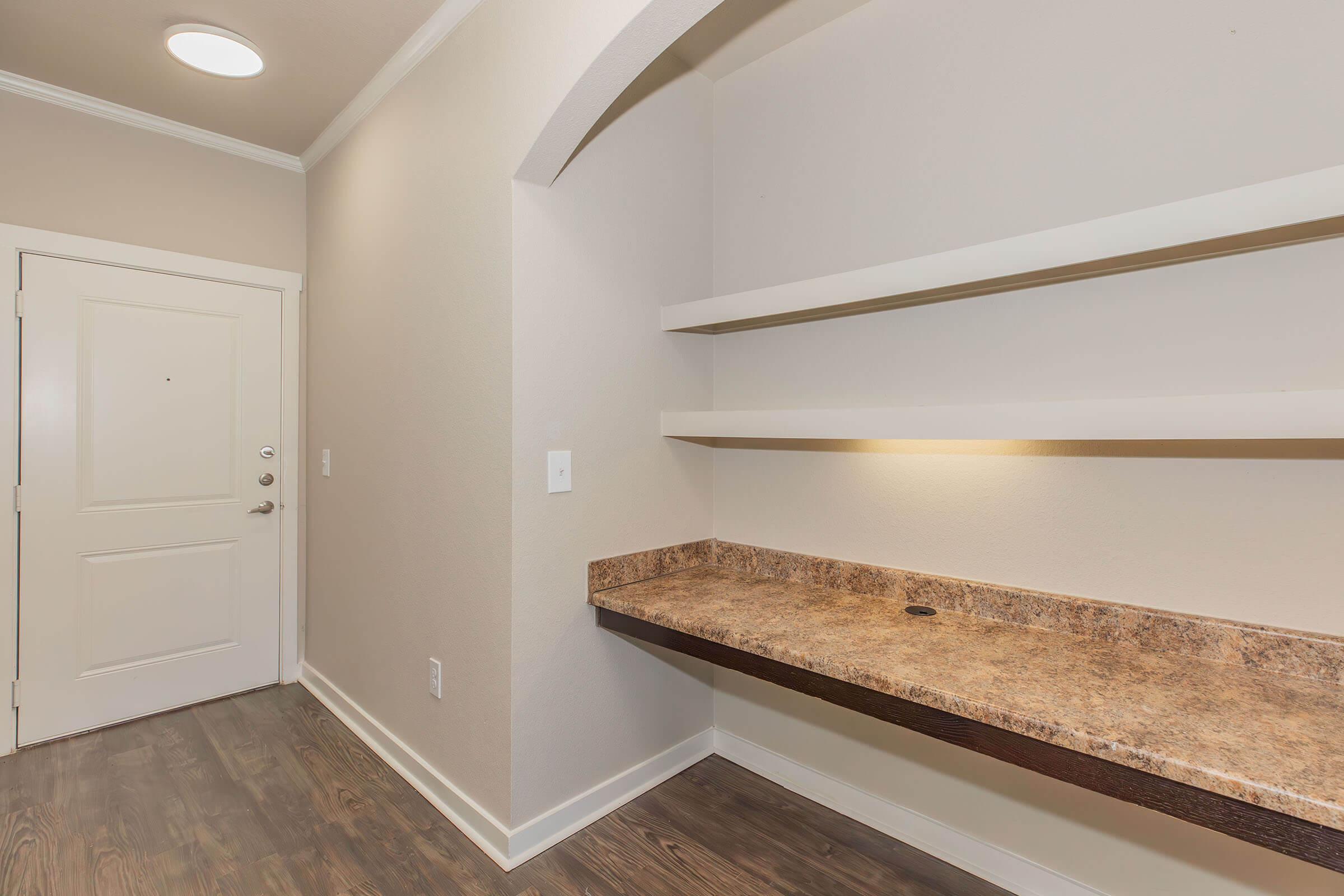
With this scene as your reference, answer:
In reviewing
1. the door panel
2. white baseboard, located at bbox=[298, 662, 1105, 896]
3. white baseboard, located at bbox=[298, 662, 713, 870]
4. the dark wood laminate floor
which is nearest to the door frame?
the door panel

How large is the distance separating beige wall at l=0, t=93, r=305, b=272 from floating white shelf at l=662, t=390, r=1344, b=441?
8.44ft

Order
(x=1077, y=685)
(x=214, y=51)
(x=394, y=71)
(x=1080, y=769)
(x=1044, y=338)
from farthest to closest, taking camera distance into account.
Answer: (x=394, y=71) < (x=214, y=51) < (x=1044, y=338) < (x=1077, y=685) < (x=1080, y=769)

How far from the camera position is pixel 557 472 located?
1885 mm

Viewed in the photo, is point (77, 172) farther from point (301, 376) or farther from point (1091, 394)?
point (1091, 394)

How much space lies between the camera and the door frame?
2.41 m

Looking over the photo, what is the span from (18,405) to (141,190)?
100 centimetres

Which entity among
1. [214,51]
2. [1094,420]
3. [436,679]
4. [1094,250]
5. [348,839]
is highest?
[214,51]

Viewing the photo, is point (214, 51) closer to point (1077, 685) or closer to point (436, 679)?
point (436, 679)

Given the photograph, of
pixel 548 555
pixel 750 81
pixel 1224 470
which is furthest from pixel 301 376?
pixel 1224 470

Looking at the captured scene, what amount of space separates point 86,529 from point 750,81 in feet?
10.3

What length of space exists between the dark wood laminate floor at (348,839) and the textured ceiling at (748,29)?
249 centimetres

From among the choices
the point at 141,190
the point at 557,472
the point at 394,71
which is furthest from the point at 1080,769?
the point at 141,190

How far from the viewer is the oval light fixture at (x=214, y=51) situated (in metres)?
2.05

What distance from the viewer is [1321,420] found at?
1.14 m
